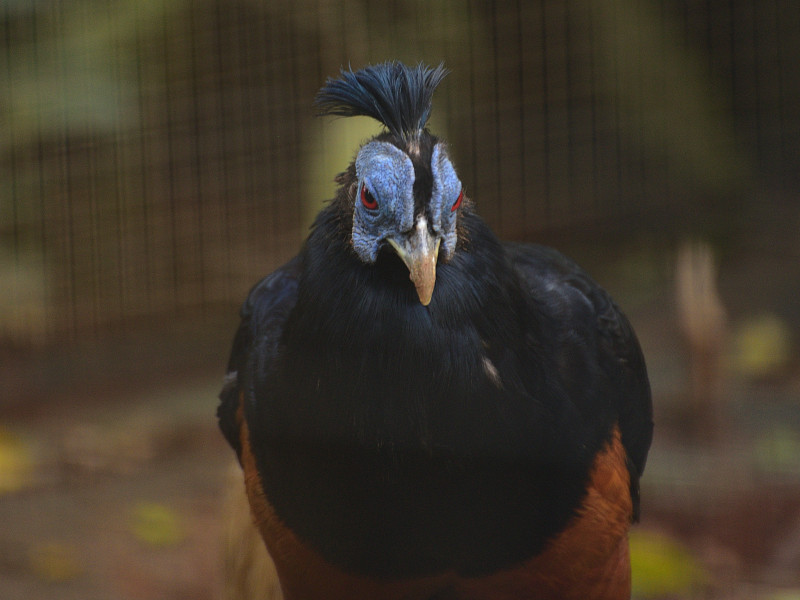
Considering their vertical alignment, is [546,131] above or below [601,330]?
above

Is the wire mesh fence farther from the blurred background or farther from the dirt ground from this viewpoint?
the dirt ground

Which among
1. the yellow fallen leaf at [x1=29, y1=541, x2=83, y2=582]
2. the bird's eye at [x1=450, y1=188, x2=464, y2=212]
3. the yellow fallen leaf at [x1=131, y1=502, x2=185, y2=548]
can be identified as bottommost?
the yellow fallen leaf at [x1=29, y1=541, x2=83, y2=582]

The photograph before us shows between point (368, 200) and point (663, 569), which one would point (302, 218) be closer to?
point (663, 569)

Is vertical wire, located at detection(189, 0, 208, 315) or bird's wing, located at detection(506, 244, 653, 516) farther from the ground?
vertical wire, located at detection(189, 0, 208, 315)

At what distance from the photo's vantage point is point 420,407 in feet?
5.30

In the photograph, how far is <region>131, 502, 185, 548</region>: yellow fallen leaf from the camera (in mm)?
3352

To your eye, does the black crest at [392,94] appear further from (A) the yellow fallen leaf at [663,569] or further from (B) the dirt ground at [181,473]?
(A) the yellow fallen leaf at [663,569]

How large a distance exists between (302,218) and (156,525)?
1764 millimetres

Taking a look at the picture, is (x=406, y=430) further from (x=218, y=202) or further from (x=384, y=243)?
(x=218, y=202)

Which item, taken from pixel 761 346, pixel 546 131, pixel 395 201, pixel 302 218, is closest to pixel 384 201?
pixel 395 201

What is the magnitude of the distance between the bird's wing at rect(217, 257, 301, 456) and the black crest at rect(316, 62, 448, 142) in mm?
534

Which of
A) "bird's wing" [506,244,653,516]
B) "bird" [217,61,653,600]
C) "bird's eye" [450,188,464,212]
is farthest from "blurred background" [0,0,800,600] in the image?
"bird's eye" [450,188,464,212]

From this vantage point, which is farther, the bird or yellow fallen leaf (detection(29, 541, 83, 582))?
yellow fallen leaf (detection(29, 541, 83, 582))

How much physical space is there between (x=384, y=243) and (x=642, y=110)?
2.71 meters
